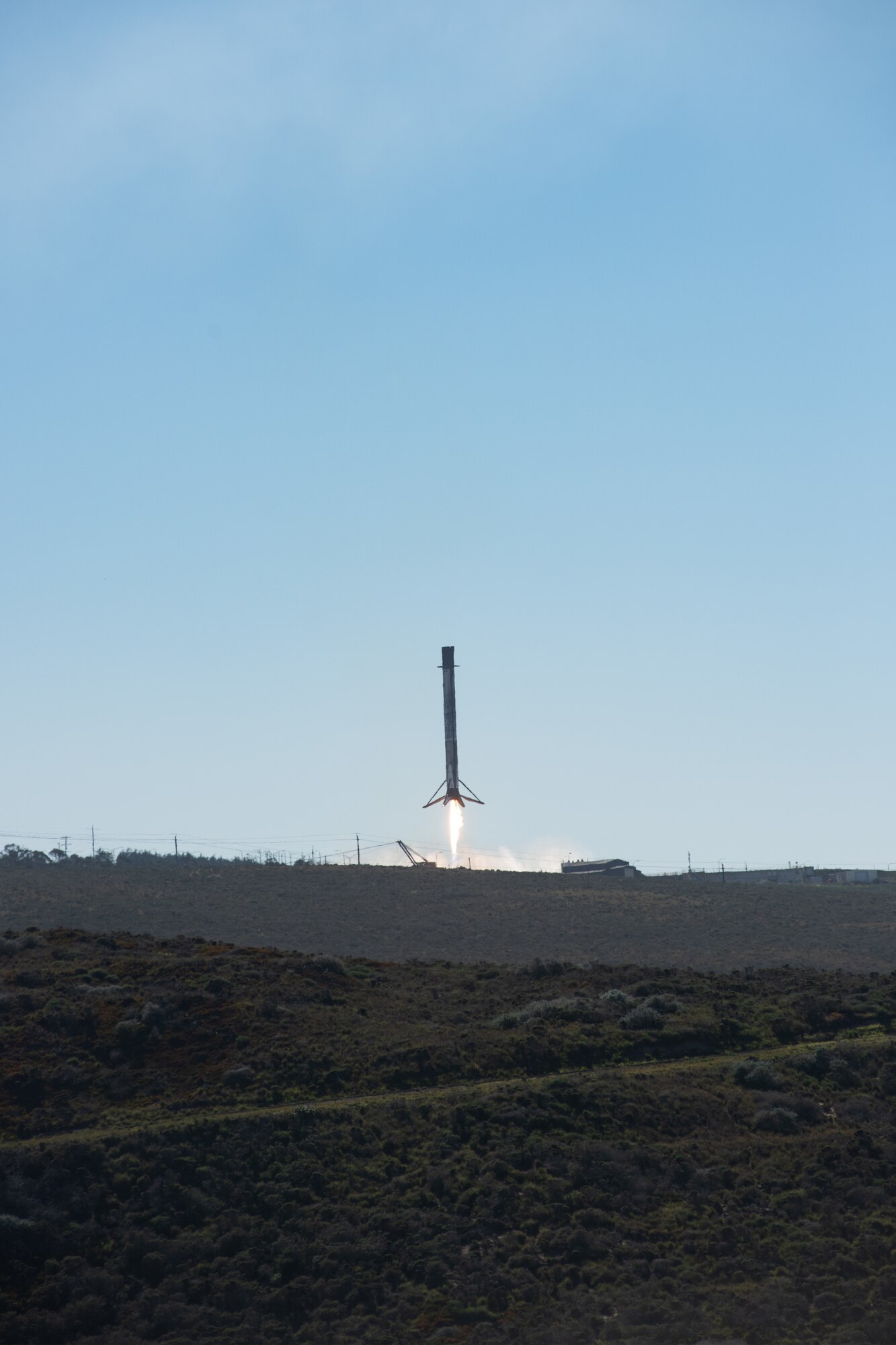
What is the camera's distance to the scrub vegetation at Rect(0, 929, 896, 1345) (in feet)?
81.6

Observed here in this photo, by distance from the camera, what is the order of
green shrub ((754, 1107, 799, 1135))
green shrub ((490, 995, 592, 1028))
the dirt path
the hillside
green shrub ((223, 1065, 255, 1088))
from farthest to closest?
1. the hillside
2. green shrub ((490, 995, 592, 1028))
3. green shrub ((223, 1065, 255, 1088))
4. green shrub ((754, 1107, 799, 1135))
5. the dirt path

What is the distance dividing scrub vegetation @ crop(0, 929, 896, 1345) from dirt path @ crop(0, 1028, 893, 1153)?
0.14 m

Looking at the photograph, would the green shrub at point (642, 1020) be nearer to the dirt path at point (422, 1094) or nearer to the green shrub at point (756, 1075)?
the dirt path at point (422, 1094)

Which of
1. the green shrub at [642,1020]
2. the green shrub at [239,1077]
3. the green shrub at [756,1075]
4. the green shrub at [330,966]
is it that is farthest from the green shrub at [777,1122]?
the green shrub at [330,966]

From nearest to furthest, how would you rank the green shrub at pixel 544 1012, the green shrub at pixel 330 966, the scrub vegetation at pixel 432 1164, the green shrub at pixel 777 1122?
1. the scrub vegetation at pixel 432 1164
2. the green shrub at pixel 777 1122
3. the green shrub at pixel 544 1012
4. the green shrub at pixel 330 966

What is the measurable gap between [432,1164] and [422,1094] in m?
3.75

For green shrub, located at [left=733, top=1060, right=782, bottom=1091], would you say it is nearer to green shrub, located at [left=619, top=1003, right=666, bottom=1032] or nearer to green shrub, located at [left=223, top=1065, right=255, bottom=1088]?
green shrub, located at [left=619, top=1003, right=666, bottom=1032]

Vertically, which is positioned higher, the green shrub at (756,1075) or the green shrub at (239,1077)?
the green shrub at (239,1077)

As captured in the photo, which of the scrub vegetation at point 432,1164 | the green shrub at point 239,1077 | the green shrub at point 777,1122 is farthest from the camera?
the green shrub at point 239,1077

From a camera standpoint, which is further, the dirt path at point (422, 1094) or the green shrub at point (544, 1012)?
the green shrub at point (544, 1012)

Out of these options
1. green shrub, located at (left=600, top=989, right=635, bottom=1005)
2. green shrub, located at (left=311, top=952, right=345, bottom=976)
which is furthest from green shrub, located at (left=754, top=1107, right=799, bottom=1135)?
green shrub, located at (left=311, top=952, right=345, bottom=976)

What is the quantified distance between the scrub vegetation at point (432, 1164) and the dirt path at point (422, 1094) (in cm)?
14

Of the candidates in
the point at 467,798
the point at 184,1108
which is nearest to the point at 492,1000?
the point at 184,1108

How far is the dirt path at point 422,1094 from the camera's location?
30797 millimetres
